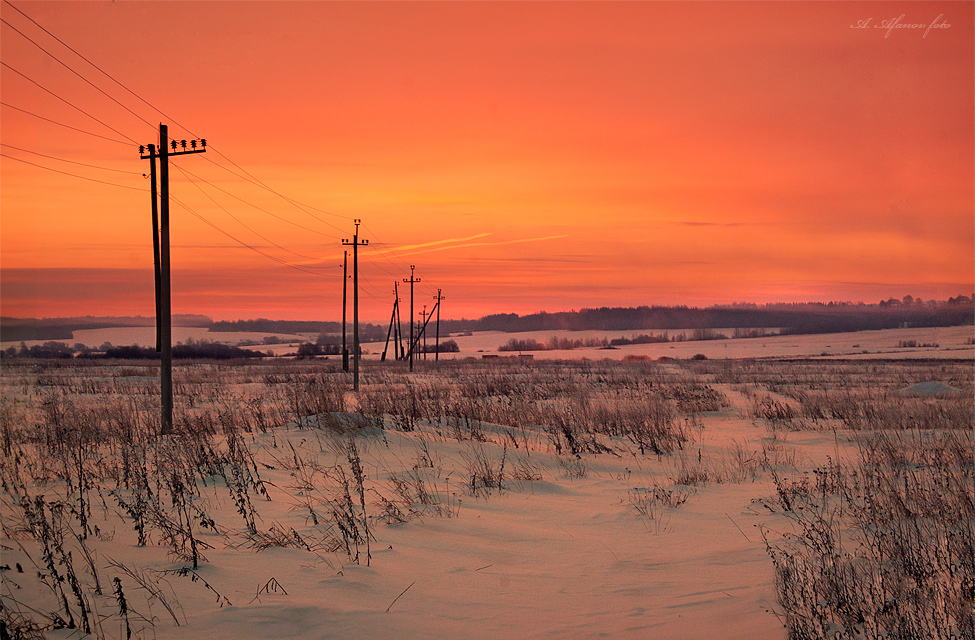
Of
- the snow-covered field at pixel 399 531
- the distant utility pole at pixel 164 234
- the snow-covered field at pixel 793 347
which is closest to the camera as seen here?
the snow-covered field at pixel 399 531

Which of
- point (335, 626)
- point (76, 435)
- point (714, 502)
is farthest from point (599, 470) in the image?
point (76, 435)

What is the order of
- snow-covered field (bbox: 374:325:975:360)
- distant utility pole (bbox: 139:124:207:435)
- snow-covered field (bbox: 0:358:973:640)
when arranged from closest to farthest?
snow-covered field (bbox: 0:358:973:640) < distant utility pole (bbox: 139:124:207:435) < snow-covered field (bbox: 374:325:975:360)

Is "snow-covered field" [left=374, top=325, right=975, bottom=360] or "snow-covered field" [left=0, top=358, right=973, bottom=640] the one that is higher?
"snow-covered field" [left=0, top=358, right=973, bottom=640]

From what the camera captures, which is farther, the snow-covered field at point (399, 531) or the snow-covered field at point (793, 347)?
the snow-covered field at point (793, 347)

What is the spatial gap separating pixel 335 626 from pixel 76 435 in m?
9.94

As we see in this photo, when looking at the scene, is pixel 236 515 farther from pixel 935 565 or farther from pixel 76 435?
pixel 935 565

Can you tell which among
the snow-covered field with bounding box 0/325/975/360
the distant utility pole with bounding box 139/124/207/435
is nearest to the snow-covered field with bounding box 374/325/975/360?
the snow-covered field with bounding box 0/325/975/360

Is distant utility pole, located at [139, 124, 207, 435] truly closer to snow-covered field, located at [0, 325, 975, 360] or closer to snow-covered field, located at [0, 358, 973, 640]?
snow-covered field, located at [0, 358, 973, 640]

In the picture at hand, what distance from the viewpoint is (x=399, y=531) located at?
7395mm

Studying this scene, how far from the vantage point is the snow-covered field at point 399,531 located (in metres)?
4.82

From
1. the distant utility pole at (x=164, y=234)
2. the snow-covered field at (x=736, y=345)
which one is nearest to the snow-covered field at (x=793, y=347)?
the snow-covered field at (x=736, y=345)

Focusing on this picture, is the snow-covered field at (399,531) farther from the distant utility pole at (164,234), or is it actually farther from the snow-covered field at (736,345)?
the snow-covered field at (736,345)

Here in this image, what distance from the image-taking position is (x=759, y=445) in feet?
47.8

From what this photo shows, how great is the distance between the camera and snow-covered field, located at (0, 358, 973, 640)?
4.82m
